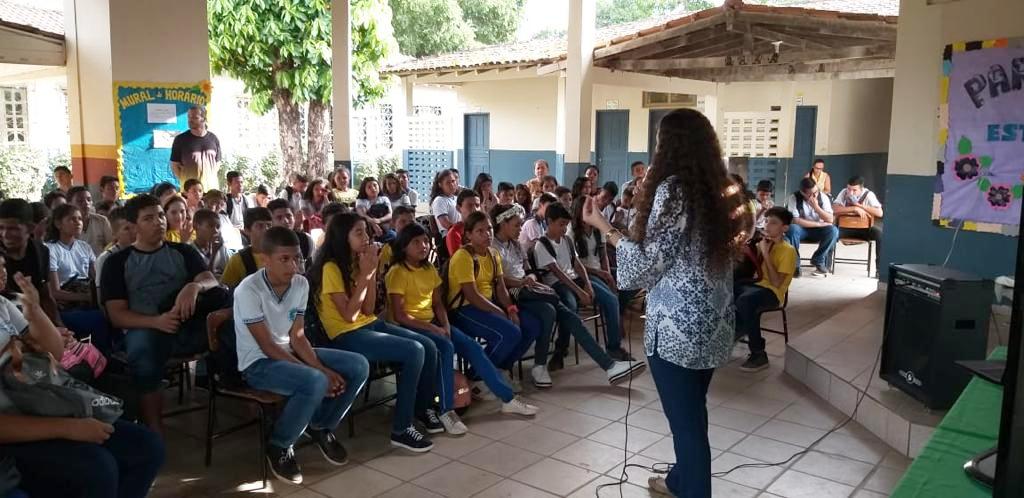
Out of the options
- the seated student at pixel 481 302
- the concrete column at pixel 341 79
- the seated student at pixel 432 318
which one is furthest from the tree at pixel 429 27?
the seated student at pixel 432 318

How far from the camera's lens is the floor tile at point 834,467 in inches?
144

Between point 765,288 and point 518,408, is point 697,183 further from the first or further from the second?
point 765,288

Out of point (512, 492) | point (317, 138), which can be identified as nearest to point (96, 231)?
point (512, 492)

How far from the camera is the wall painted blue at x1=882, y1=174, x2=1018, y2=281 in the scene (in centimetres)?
597

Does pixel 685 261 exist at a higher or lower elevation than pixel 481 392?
higher

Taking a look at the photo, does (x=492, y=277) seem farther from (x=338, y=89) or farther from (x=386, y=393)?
(x=338, y=89)

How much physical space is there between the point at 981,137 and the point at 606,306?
320 centimetres

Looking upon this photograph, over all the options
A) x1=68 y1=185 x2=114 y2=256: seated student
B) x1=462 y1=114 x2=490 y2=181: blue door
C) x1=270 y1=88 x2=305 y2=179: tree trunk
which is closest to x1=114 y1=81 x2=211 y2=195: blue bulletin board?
x1=68 y1=185 x2=114 y2=256: seated student

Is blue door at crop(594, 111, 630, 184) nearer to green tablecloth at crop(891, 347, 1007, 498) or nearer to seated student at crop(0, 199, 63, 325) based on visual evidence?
seated student at crop(0, 199, 63, 325)

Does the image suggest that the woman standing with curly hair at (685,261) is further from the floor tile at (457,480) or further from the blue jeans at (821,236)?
the blue jeans at (821,236)

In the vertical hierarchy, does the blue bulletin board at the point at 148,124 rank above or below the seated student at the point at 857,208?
above

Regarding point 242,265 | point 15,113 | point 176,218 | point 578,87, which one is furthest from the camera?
point 15,113

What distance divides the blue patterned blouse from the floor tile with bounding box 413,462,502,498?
120 cm

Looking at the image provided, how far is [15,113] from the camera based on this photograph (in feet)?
47.5
